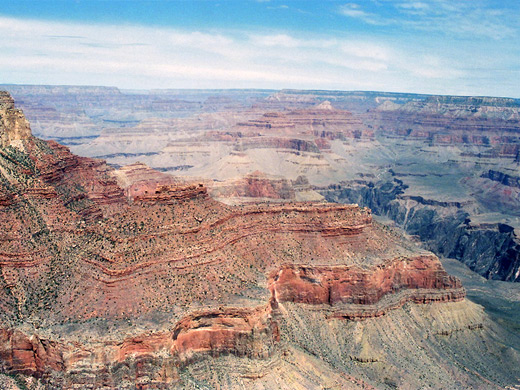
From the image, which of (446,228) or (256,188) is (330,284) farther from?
(446,228)

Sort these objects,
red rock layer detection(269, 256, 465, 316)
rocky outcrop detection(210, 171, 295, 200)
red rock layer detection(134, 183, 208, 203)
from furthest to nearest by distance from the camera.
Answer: rocky outcrop detection(210, 171, 295, 200), red rock layer detection(269, 256, 465, 316), red rock layer detection(134, 183, 208, 203)

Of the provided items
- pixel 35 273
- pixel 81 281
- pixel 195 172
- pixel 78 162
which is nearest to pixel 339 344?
pixel 81 281

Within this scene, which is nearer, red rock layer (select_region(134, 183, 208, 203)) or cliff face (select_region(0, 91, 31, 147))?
red rock layer (select_region(134, 183, 208, 203))

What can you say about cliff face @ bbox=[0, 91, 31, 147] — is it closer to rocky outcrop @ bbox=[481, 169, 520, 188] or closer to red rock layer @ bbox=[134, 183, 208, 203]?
red rock layer @ bbox=[134, 183, 208, 203]

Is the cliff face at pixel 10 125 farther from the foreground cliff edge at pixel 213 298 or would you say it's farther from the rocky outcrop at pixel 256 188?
the rocky outcrop at pixel 256 188

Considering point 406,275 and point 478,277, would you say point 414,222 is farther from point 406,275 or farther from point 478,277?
point 406,275

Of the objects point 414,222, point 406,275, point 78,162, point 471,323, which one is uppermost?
point 78,162

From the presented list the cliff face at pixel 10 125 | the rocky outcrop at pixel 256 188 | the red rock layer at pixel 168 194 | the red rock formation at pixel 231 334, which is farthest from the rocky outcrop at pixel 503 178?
the cliff face at pixel 10 125

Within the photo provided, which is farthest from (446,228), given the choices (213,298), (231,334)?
(231,334)

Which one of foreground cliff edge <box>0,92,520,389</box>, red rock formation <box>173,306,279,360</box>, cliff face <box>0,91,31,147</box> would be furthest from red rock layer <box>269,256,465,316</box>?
cliff face <box>0,91,31,147</box>
